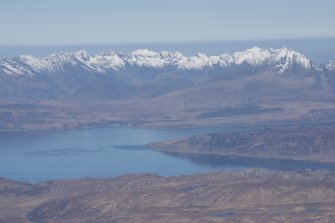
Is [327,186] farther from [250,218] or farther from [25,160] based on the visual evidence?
[25,160]

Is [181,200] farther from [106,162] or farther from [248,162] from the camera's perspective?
[106,162]

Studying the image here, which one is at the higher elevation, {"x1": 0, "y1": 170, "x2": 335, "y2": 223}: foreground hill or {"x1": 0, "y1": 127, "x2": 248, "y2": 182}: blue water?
{"x1": 0, "y1": 170, "x2": 335, "y2": 223}: foreground hill

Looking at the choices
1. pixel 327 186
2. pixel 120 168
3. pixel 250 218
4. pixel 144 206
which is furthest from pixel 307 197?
pixel 120 168

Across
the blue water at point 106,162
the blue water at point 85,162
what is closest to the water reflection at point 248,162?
the blue water at point 106,162

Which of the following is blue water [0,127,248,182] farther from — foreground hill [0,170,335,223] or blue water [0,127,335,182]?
foreground hill [0,170,335,223]

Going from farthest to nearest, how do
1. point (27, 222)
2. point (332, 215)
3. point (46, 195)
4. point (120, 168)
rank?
point (120, 168) < point (46, 195) < point (27, 222) < point (332, 215)

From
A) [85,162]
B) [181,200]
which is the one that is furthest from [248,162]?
[181,200]

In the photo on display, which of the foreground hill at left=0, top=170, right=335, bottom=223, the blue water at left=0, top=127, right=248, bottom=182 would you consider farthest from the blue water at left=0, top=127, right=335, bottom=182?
the foreground hill at left=0, top=170, right=335, bottom=223

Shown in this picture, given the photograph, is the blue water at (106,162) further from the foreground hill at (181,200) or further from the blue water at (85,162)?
the foreground hill at (181,200)
